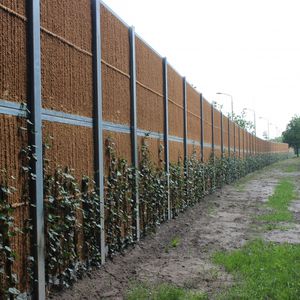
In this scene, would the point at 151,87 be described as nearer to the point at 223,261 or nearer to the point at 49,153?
the point at 223,261

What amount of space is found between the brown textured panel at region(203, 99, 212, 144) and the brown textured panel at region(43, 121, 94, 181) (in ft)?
37.2

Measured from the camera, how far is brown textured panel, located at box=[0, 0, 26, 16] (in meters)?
3.81

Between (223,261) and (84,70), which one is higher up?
(84,70)

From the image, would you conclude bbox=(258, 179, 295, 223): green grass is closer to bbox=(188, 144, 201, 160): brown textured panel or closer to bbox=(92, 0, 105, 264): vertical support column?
bbox=(188, 144, 201, 160): brown textured panel

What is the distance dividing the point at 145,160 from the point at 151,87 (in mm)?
1641

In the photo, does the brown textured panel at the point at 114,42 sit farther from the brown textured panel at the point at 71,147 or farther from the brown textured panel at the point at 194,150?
the brown textured panel at the point at 194,150

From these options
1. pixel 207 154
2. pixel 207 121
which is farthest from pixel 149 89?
pixel 207 121

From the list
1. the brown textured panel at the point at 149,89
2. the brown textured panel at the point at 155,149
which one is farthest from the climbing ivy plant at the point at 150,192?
the brown textured panel at the point at 149,89

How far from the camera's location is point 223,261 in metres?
6.37

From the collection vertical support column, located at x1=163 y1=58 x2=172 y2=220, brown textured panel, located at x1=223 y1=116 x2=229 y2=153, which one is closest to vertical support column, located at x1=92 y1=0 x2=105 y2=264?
vertical support column, located at x1=163 y1=58 x2=172 y2=220

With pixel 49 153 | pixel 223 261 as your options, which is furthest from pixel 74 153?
pixel 223 261

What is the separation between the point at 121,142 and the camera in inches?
274

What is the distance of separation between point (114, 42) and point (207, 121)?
11.2 meters

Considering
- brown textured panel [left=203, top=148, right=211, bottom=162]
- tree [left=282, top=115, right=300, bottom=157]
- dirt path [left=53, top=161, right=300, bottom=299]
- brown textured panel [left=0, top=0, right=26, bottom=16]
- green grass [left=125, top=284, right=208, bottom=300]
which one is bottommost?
dirt path [left=53, top=161, right=300, bottom=299]
